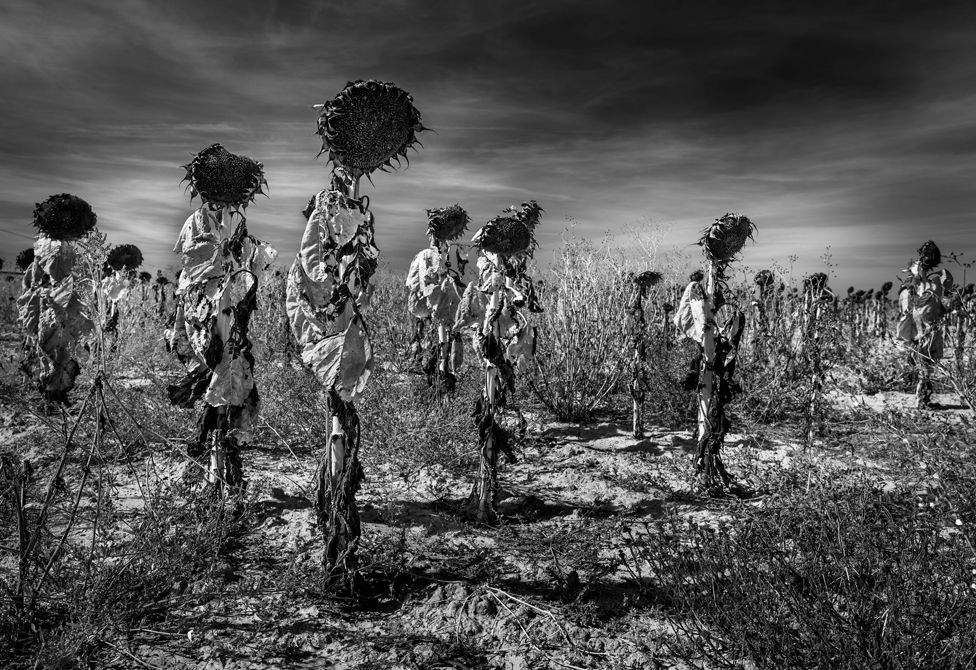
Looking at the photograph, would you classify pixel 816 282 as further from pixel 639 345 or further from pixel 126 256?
pixel 126 256

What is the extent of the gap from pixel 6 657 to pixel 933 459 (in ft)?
20.1

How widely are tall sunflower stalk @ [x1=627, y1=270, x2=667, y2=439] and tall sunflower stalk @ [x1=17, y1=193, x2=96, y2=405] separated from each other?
6.00m

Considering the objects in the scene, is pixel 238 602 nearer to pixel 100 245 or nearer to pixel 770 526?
pixel 100 245

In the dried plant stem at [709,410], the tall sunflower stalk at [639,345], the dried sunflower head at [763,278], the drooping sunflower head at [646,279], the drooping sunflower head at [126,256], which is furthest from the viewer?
the drooping sunflower head at [126,256]

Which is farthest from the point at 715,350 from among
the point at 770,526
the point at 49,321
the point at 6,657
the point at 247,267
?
the point at 49,321

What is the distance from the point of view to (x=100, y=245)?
109 inches

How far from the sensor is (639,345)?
24.5 feet

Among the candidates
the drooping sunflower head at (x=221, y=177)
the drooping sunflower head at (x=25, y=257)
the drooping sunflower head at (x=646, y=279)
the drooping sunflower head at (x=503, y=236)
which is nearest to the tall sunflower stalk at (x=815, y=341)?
the drooping sunflower head at (x=646, y=279)

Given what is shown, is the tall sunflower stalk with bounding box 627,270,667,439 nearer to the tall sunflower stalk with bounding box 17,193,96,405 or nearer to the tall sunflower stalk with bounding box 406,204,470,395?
the tall sunflower stalk with bounding box 406,204,470,395

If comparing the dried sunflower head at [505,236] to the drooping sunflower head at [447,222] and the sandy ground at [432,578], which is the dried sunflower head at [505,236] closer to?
the sandy ground at [432,578]

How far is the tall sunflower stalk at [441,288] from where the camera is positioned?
665cm

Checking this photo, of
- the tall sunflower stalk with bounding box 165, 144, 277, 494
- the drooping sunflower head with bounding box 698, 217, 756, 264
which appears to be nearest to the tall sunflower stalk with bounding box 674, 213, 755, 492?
the drooping sunflower head with bounding box 698, 217, 756, 264

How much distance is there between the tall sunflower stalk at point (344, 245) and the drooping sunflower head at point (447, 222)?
4.35 m

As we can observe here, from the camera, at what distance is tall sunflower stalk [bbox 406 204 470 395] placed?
6.65 metres
